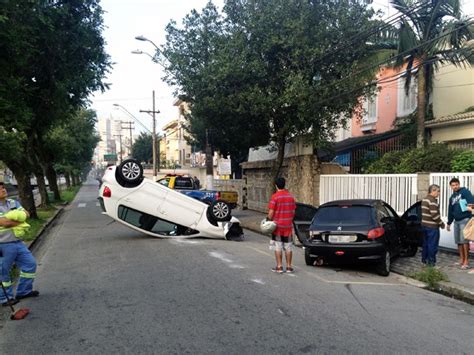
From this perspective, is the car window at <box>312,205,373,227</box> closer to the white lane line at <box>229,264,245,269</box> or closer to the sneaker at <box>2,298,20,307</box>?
the white lane line at <box>229,264,245,269</box>

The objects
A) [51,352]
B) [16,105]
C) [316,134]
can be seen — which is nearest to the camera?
[51,352]

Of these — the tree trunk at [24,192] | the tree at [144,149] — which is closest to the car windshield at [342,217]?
the tree trunk at [24,192]

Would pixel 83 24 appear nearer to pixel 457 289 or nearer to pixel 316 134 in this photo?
pixel 316 134

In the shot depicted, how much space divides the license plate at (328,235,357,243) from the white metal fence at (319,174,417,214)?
4505mm

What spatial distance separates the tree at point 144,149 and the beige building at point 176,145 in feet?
10.3

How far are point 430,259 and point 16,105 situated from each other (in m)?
11.7

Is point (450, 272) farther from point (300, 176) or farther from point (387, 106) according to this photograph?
point (387, 106)

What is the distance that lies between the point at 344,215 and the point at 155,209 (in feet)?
19.7

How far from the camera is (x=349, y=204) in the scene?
9758 millimetres

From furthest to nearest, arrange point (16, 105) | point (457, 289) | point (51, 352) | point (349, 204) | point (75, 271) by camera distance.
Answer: point (16, 105) < point (349, 204) < point (75, 271) < point (457, 289) < point (51, 352)

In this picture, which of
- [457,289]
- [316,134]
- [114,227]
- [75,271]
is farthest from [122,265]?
[316,134]

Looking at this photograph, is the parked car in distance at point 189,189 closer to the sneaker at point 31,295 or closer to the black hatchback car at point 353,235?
the black hatchback car at point 353,235

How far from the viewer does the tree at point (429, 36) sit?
56.0 feet

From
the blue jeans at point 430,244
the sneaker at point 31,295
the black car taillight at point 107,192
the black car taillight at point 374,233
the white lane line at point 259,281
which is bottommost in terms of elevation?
the white lane line at point 259,281
